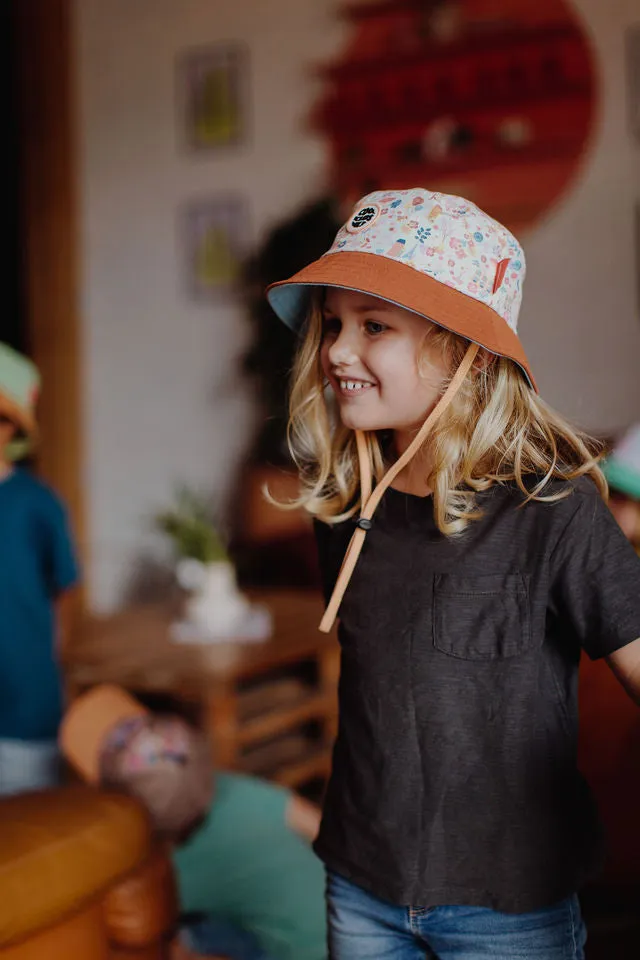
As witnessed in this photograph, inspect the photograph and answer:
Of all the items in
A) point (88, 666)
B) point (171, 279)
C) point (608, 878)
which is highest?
point (171, 279)

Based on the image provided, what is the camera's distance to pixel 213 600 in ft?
9.55

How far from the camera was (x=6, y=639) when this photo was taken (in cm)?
205

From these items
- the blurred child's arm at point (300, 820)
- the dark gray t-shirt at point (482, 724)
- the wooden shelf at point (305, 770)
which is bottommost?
the wooden shelf at point (305, 770)

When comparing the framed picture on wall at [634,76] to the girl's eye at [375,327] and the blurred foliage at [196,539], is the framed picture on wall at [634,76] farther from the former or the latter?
the girl's eye at [375,327]

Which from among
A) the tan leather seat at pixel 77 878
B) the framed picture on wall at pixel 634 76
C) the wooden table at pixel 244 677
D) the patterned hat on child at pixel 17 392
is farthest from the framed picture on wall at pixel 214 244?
the tan leather seat at pixel 77 878

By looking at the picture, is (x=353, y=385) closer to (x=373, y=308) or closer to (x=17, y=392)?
(x=373, y=308)

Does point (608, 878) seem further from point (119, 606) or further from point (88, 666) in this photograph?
point (119, 606)

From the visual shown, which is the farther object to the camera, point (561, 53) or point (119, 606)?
point (119, 606)

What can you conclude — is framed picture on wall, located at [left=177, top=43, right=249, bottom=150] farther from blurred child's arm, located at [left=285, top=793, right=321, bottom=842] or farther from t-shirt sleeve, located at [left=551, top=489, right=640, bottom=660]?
t-shirt sleeve, located at [left=551, top=489, right=640, bottom=660]

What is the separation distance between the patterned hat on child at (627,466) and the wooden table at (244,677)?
1227mm

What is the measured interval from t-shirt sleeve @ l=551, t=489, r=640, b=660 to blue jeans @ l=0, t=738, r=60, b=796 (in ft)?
4.52

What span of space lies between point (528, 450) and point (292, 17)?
4.07 metres

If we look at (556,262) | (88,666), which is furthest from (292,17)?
(88,666)

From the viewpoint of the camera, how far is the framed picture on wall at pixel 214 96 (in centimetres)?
467
